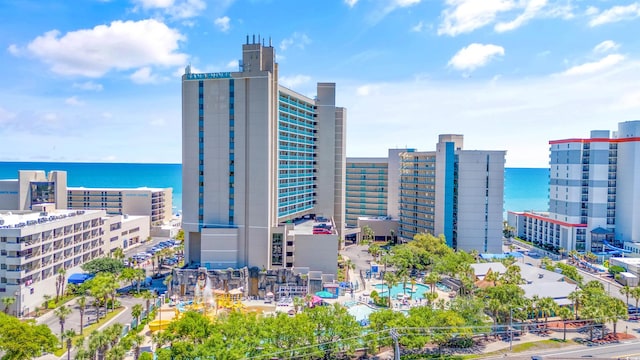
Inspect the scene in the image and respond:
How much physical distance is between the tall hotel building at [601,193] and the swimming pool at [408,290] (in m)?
42.2

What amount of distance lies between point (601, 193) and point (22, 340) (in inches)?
3980

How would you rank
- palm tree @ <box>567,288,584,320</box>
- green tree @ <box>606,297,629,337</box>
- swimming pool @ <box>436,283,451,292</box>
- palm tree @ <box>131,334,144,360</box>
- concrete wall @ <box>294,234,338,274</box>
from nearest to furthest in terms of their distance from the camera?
palm tree @ <box>131,334,144,360</box>, green tree @ <box>606,297,629,337</box>, palm tree @ <box>567,288,584,320</box>, swimming pool @ <box>436,283,451,292</box>, concrete wall @ <box>294,234,338,274</box>

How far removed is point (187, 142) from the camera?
6969cm

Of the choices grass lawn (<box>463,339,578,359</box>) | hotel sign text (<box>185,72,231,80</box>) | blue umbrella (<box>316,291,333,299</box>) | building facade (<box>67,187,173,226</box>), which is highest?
hotel sign text (<box>185,72,231,80</box>)

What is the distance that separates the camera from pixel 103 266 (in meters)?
Result: 66.2

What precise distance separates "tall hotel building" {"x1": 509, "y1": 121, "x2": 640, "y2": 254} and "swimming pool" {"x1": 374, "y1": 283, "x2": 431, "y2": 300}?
42.2 metres

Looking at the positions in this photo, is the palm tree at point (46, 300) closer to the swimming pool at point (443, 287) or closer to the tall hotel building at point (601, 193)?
the swimming pool at point (443, 287)

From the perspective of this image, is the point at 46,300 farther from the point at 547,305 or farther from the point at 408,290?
the point at 547,305

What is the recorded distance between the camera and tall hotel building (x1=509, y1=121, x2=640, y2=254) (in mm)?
87125

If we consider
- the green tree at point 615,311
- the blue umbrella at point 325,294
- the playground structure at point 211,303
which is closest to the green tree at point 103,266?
the playground structure at point 211,303

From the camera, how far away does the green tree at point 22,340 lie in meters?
37.0

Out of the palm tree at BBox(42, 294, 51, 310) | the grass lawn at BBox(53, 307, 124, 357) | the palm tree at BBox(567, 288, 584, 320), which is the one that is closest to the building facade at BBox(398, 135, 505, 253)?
the palm tree at BBox(567, 288, 584, 320)

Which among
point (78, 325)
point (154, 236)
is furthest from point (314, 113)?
point (78, 325)

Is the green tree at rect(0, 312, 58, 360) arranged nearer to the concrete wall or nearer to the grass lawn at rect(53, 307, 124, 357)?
the grass lawn at rect(53, 307, 124, 357)
